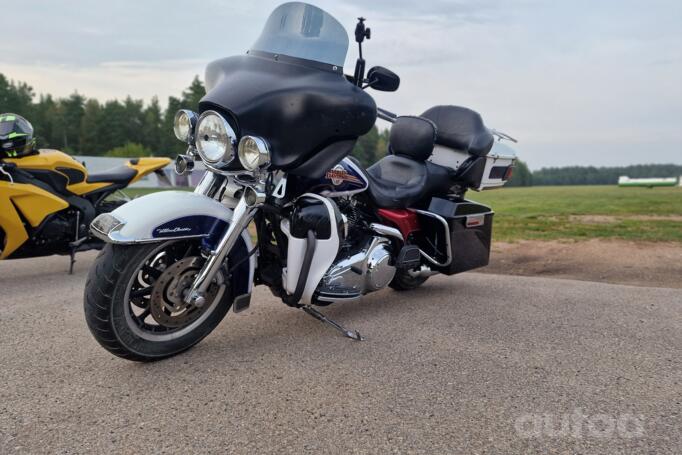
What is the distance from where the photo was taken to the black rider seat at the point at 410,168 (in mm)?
4129

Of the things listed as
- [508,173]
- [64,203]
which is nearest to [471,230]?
[508,173]

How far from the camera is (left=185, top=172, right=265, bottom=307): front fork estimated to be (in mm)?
2771

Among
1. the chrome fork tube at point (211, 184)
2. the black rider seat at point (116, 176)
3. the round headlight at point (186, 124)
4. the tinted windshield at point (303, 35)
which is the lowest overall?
the black rider seat at point (116, 176)

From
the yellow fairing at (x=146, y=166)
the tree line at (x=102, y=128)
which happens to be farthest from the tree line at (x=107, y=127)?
the yellow fairing at (x=146, y=166)

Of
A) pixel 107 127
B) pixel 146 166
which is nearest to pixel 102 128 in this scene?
pixel 107 127

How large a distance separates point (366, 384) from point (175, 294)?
3.78ft

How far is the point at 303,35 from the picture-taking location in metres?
3.08

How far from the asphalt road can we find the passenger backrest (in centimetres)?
132

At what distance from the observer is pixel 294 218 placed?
121 inches

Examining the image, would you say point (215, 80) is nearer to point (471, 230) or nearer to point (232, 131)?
point (232, 131)

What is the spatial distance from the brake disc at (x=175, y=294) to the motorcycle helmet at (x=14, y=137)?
10.7 feet

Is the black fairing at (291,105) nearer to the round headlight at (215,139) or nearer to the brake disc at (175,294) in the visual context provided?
the round headlight at (215,139)

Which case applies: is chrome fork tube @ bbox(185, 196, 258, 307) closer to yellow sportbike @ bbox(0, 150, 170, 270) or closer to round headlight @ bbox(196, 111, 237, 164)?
round headlight @ bbox(196, 111, 237, 164)

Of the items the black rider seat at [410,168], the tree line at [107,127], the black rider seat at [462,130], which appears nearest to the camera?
the black rider seat at [410,168]
